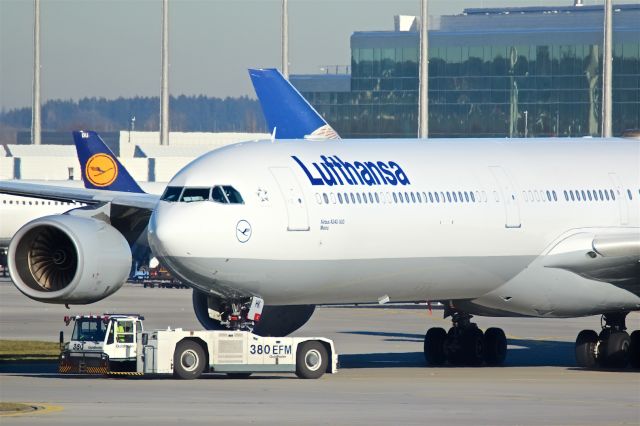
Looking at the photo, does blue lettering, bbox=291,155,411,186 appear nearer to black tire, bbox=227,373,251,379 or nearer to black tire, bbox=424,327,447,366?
black tire, bbox=227,373,251,379

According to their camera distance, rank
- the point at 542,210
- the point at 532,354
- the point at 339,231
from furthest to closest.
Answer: the point at 532,354 → the point at 542,210 → the point at 339,231

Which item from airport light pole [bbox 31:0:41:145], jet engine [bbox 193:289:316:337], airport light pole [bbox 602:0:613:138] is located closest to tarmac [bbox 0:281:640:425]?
jet engine [bbox 193:289:316:337]

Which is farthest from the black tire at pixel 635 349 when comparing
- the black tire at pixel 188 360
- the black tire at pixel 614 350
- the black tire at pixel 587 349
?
the black tire at pixel 188 360

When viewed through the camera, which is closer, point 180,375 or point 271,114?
point 180,375

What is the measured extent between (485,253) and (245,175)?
5.52 meters

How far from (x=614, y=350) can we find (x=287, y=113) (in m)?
13.0

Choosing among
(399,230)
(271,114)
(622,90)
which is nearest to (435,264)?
(399,230)

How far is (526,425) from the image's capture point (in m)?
22.9

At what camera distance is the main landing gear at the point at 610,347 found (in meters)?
34.8

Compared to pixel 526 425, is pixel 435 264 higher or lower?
higher

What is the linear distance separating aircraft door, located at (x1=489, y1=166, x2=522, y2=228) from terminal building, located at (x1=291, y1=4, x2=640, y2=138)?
95.5 metres

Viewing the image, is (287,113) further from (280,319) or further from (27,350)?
(280,319)

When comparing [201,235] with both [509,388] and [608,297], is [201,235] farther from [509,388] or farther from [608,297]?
[608,297]

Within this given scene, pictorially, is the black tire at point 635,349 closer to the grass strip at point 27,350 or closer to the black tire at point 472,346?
the black tire at point 472,346
